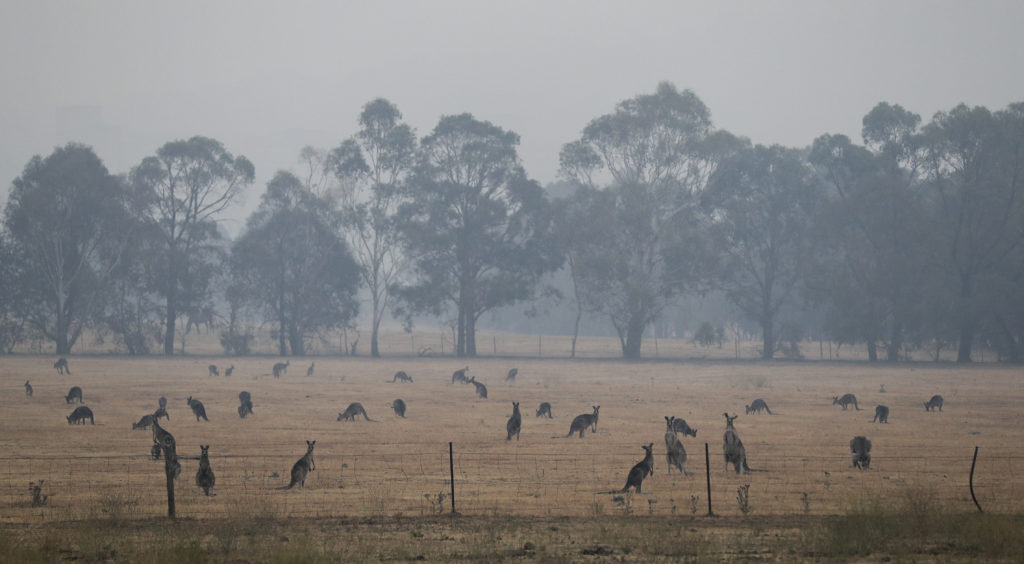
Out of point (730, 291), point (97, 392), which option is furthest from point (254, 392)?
point (730, 291)

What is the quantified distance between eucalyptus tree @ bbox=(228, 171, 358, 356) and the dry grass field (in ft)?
95.0

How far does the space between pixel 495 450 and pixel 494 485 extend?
17.1ft

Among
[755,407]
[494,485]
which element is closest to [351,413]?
[494,485]

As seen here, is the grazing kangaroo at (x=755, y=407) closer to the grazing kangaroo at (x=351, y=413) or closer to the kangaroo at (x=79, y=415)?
the grazing kangaroo at (x=351, y=413)

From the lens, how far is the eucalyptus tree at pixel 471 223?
7588cm

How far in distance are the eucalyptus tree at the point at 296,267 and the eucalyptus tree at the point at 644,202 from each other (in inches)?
807

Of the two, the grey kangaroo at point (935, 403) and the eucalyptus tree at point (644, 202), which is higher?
the eucalyptus tree at point (644, 202)

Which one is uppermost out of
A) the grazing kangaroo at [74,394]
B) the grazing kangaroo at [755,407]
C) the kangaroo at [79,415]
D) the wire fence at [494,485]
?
the grazing kangaroo at [74,394]

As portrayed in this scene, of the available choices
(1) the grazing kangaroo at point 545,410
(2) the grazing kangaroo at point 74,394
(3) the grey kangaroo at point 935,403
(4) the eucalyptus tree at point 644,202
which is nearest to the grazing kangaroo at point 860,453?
(1) the grazing kangaroo at point 545,410

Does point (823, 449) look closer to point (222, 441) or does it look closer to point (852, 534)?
point (852, 534)

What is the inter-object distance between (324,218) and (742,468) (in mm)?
64942

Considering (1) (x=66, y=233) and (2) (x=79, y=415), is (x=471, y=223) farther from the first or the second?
(2) (x=79, y=415)

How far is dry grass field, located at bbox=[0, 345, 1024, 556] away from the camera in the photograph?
1502 cm

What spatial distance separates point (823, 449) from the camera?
73.3 ft
